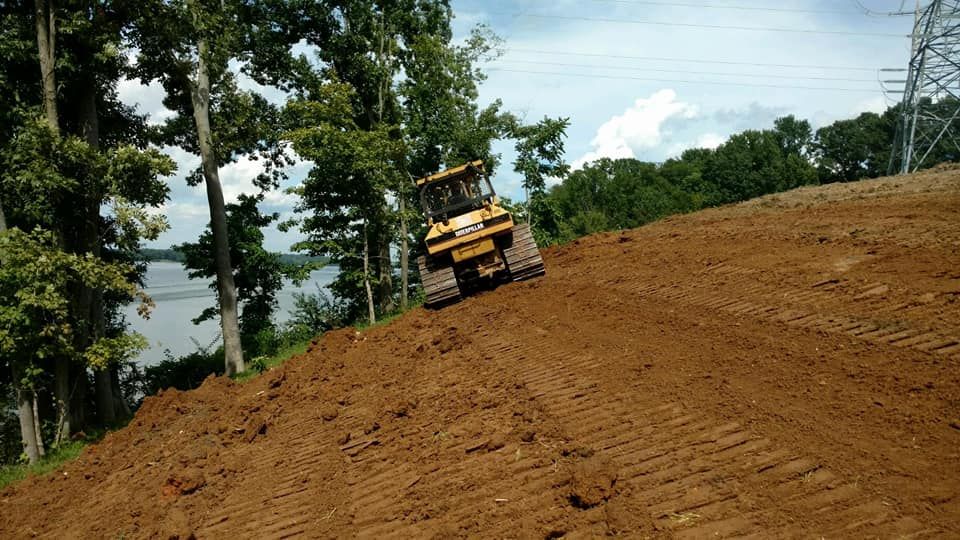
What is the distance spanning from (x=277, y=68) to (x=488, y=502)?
18.4 metres

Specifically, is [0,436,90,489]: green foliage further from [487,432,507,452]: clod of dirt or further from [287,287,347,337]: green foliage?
[287,287,347,337]: green foliage

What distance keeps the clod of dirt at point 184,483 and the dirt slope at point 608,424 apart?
0.03 meters

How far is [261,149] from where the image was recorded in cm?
1819

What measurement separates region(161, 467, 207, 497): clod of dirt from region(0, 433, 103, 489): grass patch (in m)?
4.42

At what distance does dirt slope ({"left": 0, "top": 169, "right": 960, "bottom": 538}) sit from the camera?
4.10 metres

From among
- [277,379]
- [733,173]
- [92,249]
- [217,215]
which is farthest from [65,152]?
[733,173]

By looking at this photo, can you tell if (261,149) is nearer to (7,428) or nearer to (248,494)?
(7,428)

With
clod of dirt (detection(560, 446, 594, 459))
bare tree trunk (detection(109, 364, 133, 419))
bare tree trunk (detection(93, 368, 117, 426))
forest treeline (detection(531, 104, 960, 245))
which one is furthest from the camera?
forest treeline (detection(531, 104, 960, 245))

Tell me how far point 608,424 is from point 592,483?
3.41 ft

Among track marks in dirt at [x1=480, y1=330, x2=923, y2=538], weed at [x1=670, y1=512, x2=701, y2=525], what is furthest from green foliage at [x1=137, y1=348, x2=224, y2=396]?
weed at [x1=670, y1=512, x2=701, y2=525]

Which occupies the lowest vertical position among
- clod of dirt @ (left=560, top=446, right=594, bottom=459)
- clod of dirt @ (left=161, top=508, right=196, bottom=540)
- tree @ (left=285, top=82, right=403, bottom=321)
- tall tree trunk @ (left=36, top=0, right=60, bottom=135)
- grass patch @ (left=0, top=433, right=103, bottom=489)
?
clod of dirt @ (left=161, top=508, right=196, bottom=540)

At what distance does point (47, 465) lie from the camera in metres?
10.6

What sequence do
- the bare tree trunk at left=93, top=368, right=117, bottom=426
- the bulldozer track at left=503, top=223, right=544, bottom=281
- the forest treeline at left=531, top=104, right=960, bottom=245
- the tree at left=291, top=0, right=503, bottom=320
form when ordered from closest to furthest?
1. the bulldozer track at left=503, top=223, right=544, bottom=281
2. the bare tree trunk at left=93, top=368, right=117, bottom=426
3. the tree at left=291, top=0, right=503, bottom=320
4. the forest treeline at left=531, top=104, right=960, bottom=245

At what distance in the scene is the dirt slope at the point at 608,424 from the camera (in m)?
4.10
